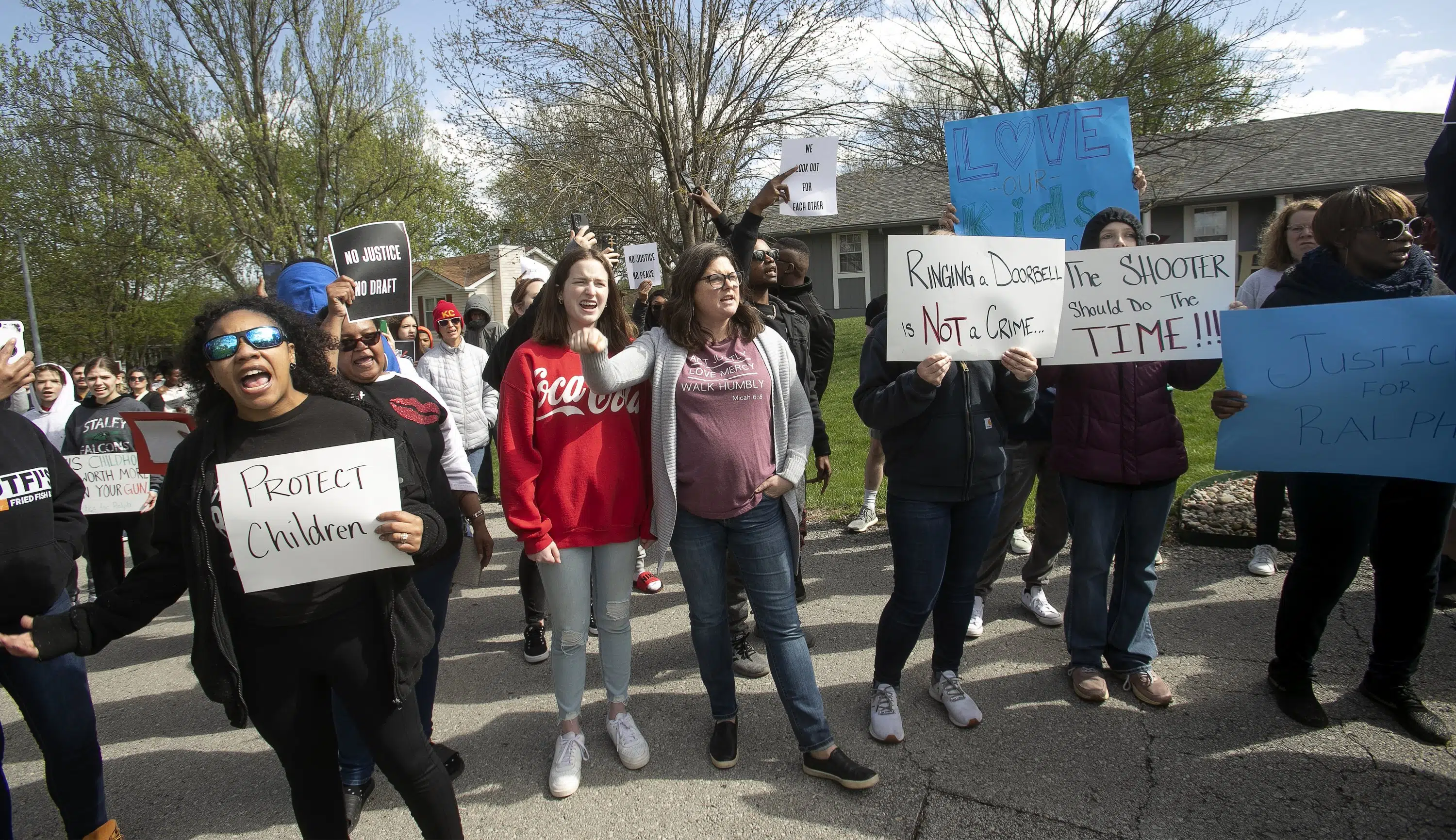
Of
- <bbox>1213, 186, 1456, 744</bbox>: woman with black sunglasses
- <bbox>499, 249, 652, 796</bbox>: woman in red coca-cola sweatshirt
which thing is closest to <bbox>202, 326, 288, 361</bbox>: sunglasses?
<bbox>499, 249, 652, 796</bbox>: woman in red coca-cola sweatshirt

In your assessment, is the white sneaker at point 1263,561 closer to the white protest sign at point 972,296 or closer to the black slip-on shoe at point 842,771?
the white protest sign at point 972,296

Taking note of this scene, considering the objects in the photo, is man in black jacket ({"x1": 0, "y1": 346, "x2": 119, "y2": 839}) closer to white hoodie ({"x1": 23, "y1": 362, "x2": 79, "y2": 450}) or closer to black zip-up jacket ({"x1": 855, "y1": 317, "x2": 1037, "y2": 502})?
black zip-up jacket ({"x1": 855, "y1": 317, "x2": 1037, "y2": 502})

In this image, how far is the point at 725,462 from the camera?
2.81 meters

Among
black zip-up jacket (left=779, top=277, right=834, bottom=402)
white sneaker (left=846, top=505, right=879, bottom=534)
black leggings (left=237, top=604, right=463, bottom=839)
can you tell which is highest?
black zip-up jacket (left=779, top=277, right=834, bottom=402)

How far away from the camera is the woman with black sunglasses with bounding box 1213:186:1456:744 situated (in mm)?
2863

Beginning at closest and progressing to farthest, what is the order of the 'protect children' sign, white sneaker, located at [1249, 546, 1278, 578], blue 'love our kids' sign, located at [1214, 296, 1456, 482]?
1. blue 'love our kids' sign, located at [1214, 296, 1456, 482]
2. the 'protect children' sign
3. white sneaker, located at [1249, 546, 1278, 578]

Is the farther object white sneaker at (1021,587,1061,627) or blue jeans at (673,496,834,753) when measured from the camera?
white sneaker at (1021,587,1061,627)

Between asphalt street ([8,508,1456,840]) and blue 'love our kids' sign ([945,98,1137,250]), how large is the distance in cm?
211

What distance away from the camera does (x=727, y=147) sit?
12.0 m

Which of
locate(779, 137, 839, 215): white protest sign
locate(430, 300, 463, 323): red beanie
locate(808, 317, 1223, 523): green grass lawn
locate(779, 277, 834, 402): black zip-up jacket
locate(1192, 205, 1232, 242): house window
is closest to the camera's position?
locate(779, 277, 834, 402): black zip-up jacket

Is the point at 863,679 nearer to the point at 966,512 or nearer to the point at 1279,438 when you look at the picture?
the point at 966,512

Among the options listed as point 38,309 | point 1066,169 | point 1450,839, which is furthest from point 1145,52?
point 38,309

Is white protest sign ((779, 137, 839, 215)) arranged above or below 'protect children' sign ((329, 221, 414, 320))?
above

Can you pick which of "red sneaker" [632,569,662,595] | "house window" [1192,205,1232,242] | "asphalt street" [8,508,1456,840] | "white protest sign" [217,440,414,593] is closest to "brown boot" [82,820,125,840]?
"asphalt street" [8,508,1456,840]
